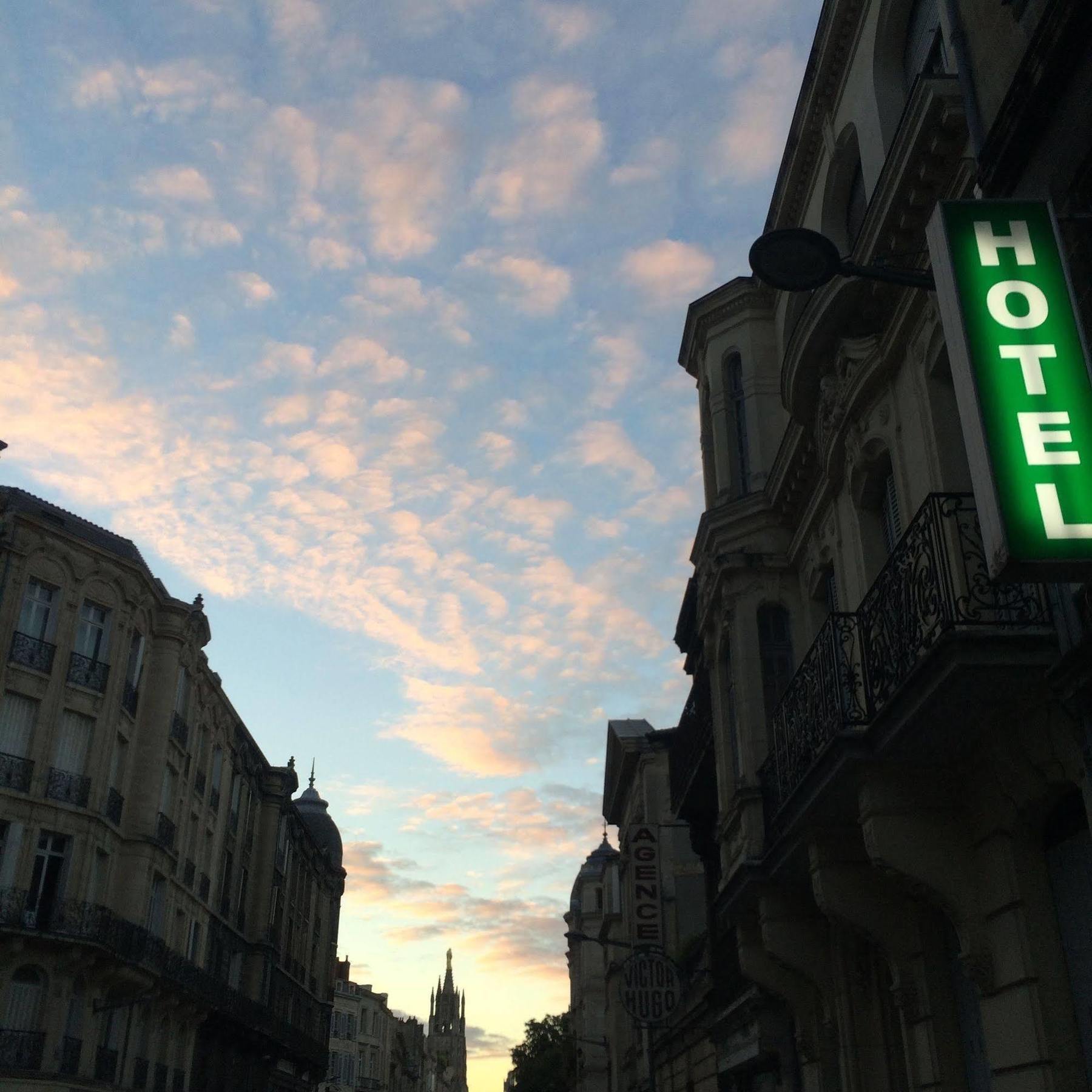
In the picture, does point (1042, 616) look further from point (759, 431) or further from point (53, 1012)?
point (53, 1012)

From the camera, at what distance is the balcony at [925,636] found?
8094 millimetres

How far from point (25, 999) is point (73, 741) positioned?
6.84 m

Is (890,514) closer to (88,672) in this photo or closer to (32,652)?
(32,652)

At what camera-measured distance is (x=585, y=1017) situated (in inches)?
3073

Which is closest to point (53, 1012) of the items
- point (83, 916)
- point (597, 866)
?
point (83, 916)

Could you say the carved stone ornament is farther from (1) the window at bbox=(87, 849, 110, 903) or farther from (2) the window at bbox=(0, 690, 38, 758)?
(1) the window at bbox=(87, 849, 110, 903)

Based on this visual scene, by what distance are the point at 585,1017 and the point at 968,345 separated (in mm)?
78067

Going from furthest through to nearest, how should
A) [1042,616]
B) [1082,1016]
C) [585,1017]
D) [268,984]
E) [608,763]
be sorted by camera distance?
[585,1017]
[608,763]
[268,984]
[1082,1016]
[1042,616]

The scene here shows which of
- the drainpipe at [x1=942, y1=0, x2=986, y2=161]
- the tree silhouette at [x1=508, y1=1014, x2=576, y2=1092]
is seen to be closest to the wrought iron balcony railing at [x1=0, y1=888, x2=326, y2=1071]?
the drainpipe at [x1=942, y1=0, x2=986, y2=161]

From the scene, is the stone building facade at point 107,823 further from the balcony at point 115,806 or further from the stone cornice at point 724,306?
the stone cornice at point 724,306

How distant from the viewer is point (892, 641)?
32.4 feet

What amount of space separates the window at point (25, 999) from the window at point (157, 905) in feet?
16.9

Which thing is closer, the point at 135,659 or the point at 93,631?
the point at 93,631

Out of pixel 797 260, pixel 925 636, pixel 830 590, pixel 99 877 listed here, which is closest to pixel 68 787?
pixel 99 877
